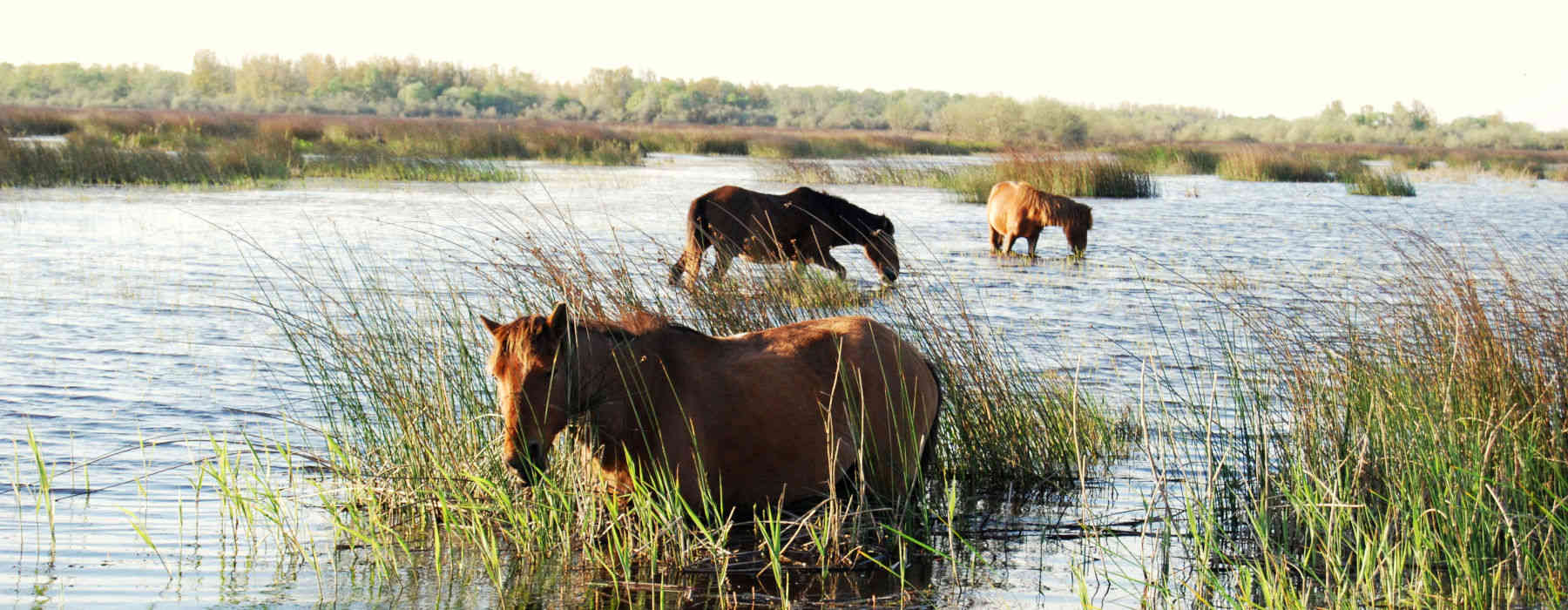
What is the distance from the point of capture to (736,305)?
7.05 m

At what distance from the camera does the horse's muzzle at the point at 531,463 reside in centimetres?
418

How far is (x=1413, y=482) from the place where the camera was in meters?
4.50

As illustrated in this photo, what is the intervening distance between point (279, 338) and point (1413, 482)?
26.4 feet

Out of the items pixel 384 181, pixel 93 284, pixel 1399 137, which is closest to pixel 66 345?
pixel 93 284

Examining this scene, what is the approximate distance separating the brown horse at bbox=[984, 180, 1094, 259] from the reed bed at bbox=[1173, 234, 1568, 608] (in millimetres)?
10665

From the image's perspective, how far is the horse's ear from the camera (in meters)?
4.19

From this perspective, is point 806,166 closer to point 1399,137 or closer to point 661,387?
point 661,387

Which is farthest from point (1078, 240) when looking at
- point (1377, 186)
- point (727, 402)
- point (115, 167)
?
point (1377, 186)

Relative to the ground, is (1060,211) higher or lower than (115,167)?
higher

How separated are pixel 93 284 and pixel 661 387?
974cm

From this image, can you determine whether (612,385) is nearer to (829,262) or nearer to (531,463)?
(531,463)

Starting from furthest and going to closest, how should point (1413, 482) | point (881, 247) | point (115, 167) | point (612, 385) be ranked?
point (115, 167) < point (881, 247) < point (612, 385) < point (1413, 482)

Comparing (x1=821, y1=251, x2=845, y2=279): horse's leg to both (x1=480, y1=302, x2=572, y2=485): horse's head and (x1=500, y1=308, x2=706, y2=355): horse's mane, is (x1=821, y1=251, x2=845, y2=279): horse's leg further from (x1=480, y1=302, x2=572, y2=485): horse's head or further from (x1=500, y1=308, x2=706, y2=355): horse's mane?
(x1=480, y1=302, x2=572, y2=485): horse's head

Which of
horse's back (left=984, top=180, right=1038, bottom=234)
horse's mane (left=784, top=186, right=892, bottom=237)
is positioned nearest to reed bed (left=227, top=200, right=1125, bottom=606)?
horse's mane (left=784, top=186, right=892, bottom=237)
